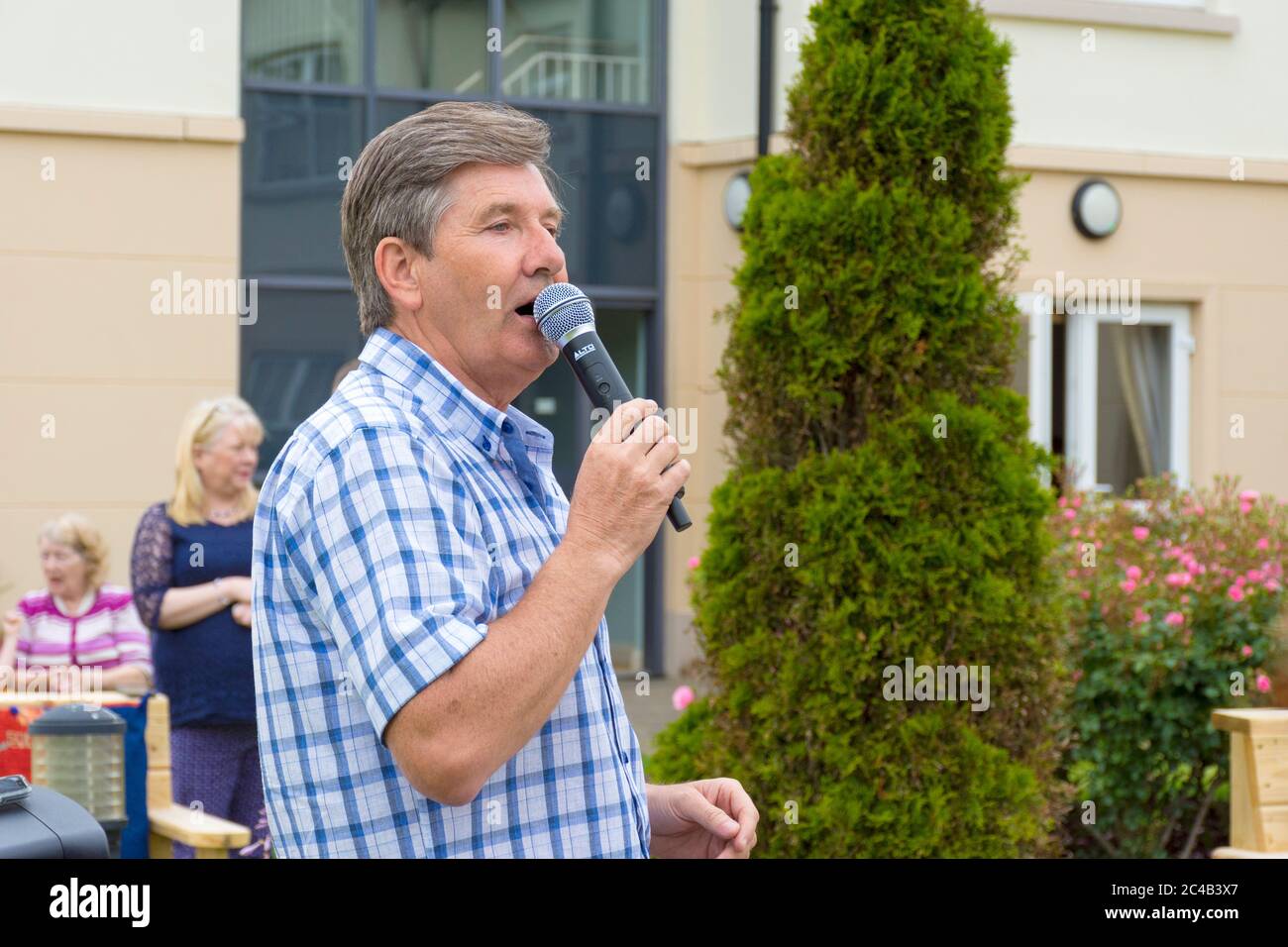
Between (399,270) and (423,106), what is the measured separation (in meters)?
9.81

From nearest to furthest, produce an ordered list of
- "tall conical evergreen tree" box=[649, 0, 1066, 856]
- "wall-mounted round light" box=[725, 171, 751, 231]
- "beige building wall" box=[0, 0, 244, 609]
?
"tall conical evergreen tree" box=[649, 0, 1066, 856] → "beige building wall" box=[0, 0, 244, 609] → "wall-mounted round light" box=[725, 171, 751, 231]

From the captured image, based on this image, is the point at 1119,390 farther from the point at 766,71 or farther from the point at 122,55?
the point at 122,55

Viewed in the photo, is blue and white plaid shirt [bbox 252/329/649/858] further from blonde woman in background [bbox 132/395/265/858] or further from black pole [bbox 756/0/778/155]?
black pole [bbox 756/0/778/155]

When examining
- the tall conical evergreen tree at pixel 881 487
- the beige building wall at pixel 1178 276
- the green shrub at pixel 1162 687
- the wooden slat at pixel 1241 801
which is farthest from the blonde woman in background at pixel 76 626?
the beige building wall at pixel 1178 276

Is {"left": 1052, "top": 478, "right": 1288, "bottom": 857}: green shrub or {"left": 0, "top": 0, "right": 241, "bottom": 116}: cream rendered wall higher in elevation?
{"left": 0, "top": 0, "right": 241, "bottom": 116}: cream rendered wall

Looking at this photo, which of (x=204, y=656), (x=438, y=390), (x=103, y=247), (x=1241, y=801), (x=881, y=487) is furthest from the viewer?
(x=103, y=247)

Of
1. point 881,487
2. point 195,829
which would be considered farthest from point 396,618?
point 195,829

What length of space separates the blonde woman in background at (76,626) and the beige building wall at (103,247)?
3946 millimetres

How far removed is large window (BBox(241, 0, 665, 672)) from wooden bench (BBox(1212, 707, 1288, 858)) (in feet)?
22.6

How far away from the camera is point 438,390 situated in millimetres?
1951

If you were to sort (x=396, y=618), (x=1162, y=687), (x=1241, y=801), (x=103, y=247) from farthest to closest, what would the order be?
(x=103, y=247) < (x=1162, y=687) < (x=1241, y=801) < (x=396, y=618)

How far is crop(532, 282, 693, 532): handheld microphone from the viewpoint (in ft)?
6.44

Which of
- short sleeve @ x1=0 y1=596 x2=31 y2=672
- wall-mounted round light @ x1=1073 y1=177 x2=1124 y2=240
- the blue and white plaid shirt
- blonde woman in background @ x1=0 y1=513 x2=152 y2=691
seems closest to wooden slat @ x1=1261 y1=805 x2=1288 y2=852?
the blue and white plaid shirt
